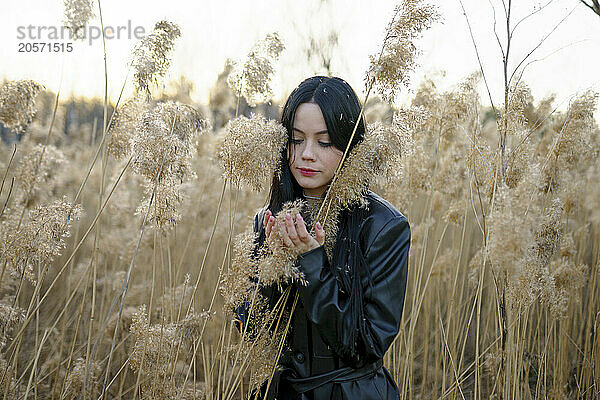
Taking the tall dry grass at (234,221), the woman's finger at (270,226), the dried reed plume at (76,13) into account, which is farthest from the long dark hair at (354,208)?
the dried reed plume at (76,13)

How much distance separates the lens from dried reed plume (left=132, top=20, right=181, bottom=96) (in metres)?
1.52

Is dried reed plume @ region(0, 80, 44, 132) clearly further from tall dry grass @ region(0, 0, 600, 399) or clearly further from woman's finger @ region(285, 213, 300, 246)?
woman's finger @ region(285, 213, 300, 246)

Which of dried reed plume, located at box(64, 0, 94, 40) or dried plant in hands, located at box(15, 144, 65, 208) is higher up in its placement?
dried reed plume, located at box(64, 0, 94, 40)

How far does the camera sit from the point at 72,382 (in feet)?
5.53

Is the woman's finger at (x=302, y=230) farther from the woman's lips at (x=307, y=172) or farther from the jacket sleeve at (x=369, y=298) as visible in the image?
the woman's lips at (x=307, y=172)

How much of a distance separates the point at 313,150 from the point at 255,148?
7.1 inches

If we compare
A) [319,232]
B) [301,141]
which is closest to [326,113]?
[301,141]

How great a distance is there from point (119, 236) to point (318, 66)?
2089 millimetres

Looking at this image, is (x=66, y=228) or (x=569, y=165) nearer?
(x=66, y=228)

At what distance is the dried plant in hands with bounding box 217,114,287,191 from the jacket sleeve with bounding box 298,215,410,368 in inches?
10.0

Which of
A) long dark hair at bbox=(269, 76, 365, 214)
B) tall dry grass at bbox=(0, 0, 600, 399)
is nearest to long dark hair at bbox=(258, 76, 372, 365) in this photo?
long dark hair at bbox=(269, 76, 365, 214)

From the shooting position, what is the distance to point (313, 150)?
56.1 inches

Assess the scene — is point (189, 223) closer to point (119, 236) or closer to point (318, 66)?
point (119, 236)

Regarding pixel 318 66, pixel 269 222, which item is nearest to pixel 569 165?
pixel 269 222
